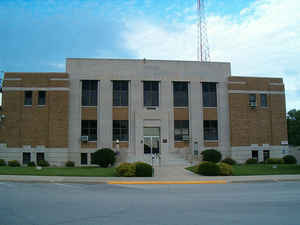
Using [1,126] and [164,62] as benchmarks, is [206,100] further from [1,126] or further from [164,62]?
[1,126]

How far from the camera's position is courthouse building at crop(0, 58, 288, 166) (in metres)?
32.0

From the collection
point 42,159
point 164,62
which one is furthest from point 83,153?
point 164,62

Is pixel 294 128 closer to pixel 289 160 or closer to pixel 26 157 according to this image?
pixel 289 160

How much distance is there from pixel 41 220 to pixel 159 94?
28110mm

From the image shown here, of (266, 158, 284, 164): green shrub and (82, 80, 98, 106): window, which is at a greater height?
(82, 80, 98, 106): window

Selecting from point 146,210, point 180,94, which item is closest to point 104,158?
point 180,94

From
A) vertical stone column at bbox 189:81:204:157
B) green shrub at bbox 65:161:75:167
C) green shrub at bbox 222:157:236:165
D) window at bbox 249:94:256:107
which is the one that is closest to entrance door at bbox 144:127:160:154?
vertical stone column at bbox 189:81:204:157

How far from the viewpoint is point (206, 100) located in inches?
1405

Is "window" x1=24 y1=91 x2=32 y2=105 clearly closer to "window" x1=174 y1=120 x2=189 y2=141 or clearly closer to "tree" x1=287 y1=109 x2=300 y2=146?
"window" x1=174 y1=120 x2=189 y2=141

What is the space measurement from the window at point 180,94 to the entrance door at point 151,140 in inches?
172

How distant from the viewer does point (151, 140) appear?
3400cm

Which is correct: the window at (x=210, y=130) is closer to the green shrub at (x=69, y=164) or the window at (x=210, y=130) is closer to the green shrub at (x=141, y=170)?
the green shrub at (x=69, y=164)

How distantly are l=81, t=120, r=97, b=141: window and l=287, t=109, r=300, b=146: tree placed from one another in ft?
142

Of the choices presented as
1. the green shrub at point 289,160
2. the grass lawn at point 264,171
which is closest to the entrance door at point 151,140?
the grass lawn at point 264,171
